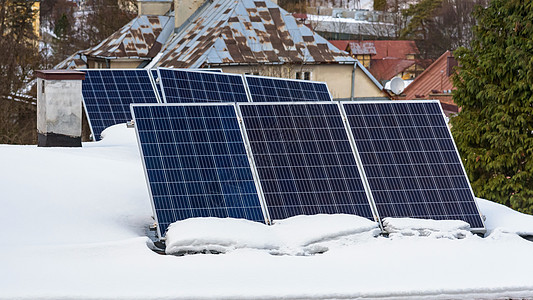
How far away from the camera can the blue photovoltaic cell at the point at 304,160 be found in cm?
1120

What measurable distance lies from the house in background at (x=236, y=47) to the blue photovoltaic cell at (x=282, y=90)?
25902 millimetres

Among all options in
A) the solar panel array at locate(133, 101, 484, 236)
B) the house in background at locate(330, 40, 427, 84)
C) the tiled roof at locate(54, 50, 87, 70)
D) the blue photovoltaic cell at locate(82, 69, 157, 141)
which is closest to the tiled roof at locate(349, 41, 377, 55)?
the house in background at locate(330, 40, 427, 84)

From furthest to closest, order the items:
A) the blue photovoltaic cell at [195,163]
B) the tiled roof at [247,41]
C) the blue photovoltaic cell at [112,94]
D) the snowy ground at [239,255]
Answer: the tiled roof at [247,41]
the blue photovoltaic cell at [112,94]
the blue photovoltaic cell at [195,163]
the snowy ground at [239,255]

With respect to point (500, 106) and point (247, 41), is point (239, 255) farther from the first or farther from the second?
point (247, 41)

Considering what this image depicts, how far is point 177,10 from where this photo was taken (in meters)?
54.2

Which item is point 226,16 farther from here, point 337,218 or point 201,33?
point 337,218

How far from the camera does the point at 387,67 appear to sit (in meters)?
95.9

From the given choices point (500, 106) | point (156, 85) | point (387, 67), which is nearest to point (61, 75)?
point (156, 85)

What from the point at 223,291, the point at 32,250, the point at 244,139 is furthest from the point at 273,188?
the point at 32,250

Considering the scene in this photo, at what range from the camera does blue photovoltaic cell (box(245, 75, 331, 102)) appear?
17469 mm

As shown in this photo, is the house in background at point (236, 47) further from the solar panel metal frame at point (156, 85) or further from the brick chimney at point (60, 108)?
the brick chimney at point (60, 108)

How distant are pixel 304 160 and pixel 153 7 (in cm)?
4661

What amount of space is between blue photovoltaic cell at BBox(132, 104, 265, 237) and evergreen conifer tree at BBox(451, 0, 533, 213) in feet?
40.5

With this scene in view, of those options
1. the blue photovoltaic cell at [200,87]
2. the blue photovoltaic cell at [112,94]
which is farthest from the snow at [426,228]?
the blue photovoltaic cell at [112,94]
